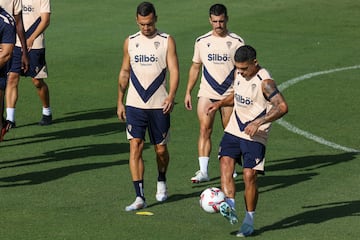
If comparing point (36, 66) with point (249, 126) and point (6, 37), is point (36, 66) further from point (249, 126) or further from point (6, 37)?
point (249, 126)

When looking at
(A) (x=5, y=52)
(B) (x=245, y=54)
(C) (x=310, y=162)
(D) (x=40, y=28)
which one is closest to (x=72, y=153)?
(A) (x=5, y=52)

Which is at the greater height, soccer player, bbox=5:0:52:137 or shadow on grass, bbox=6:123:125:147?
soccer player, bbox=5:0:52:137

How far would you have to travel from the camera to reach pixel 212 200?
1436 cm

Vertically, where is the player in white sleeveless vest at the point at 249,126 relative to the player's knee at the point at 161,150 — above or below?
above

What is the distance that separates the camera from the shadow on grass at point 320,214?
49.4 feet

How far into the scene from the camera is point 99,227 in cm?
1476

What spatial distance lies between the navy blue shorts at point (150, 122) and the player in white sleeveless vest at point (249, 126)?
1.36 meters

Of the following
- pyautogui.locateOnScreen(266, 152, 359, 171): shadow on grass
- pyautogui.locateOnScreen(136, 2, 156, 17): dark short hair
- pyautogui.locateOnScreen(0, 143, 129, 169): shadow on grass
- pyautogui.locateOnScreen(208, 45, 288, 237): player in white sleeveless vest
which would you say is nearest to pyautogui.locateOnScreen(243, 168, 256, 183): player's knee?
pyautogui.locateOnScreen(208, 45, 288, 237): player in white sleeveless vest

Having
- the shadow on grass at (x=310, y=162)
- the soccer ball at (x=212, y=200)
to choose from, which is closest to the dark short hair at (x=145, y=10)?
the soccer ball at (x=212, y=200)

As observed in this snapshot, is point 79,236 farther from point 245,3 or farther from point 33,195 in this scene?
point 245,3

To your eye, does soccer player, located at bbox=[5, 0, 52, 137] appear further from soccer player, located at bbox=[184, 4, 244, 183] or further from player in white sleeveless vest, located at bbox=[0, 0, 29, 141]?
soccer player, located at bbox=[184, 4, 244, 183]

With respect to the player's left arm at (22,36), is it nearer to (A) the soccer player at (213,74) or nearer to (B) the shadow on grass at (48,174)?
(B) the shadow on grass at (48,174)

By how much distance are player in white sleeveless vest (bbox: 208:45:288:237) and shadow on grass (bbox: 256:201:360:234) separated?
528 millimetres

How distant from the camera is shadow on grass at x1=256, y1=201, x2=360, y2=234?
49.4ft
